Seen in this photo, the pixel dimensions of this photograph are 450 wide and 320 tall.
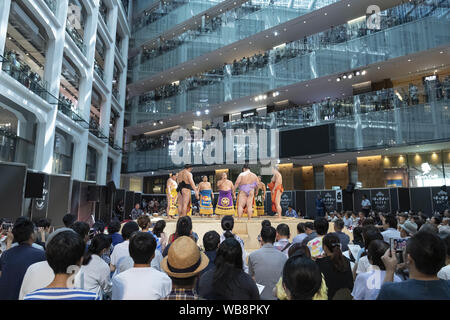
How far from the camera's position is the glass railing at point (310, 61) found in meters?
14.7

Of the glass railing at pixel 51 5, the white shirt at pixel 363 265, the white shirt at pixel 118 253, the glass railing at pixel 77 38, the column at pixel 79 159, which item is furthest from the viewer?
the column at pixel 79 159

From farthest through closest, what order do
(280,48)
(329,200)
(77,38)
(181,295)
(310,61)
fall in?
(280,48), (310,61), (77,38), (329,200), (181,295)

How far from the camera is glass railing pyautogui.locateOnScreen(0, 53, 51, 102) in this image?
10203mm

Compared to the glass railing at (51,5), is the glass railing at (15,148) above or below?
below

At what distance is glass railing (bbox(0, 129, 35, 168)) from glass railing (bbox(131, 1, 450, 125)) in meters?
12.5

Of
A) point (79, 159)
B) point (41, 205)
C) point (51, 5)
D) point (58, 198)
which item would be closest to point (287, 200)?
point (58, 198)

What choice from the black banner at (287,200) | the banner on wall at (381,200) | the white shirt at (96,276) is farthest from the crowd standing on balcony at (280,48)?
the white shirt at (96,276)

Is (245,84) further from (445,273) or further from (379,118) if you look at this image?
(445,273)

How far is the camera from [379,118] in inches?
607

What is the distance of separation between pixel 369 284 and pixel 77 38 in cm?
1856

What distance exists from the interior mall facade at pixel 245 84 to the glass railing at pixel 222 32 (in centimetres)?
9

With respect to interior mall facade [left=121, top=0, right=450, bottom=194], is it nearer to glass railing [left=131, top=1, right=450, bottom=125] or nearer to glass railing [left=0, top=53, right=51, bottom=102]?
glass railing [left=131, top=1, right=450, bottom=125]

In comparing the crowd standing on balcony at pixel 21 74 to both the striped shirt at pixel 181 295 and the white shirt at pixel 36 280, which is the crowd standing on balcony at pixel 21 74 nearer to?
the white shirt at pixel 36 280

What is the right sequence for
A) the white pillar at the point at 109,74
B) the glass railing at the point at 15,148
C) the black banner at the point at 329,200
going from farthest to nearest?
the white pillar at the point at 109,74, the black banner at the point at 329,200, the glass railing at the point at 15,148
